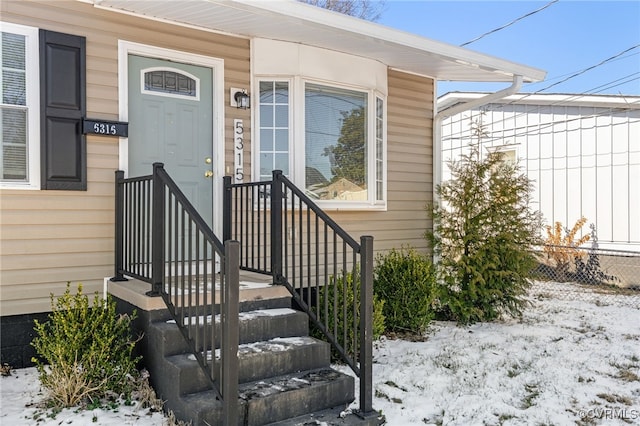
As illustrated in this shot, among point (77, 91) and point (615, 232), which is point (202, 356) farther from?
point (615, 232)

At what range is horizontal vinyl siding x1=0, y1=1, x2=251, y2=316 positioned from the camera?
11.5 feet

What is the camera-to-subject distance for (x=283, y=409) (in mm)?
2695

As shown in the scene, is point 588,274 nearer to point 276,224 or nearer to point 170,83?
point 276,224

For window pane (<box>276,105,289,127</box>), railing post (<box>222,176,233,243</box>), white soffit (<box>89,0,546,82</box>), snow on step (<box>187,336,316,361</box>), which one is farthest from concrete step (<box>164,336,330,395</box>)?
white soffit (<box>89,0,546,82</box>)

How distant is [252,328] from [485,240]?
3.03 m

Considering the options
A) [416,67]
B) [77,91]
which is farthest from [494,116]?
[77,91]

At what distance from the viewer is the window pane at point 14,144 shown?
3506 millimetres

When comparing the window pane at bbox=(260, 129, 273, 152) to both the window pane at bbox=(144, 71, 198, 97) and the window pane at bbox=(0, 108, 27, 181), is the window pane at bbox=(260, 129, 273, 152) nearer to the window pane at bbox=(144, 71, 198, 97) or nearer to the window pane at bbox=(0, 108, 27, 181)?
the window pane at bbox=(144, 71, 198, 97)

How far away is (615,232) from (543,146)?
7.10ft

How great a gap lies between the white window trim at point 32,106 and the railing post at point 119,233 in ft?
1.86

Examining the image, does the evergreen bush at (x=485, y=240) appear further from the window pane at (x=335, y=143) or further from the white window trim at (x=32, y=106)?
the white window trim at (x=32, y=106)

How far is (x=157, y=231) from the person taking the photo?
3.08 meters

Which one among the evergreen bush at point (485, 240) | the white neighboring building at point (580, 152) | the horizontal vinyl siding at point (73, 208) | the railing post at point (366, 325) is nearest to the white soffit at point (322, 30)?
the horizontal vinyl siding at point (73, 208)


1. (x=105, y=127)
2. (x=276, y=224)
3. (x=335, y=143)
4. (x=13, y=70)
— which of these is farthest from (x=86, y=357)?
(x=335, y=143)
